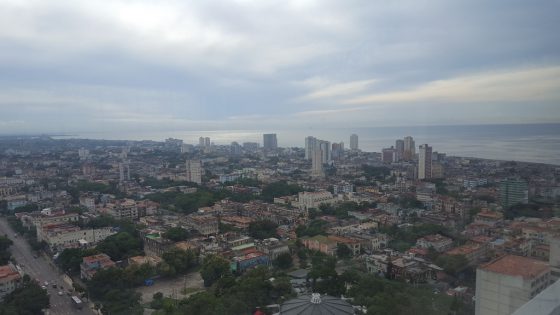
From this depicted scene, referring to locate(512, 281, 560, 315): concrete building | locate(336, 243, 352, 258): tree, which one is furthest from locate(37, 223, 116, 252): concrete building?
locate(512, 281, 560, 315): concrete building

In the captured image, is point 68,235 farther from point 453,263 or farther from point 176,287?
point 453,263

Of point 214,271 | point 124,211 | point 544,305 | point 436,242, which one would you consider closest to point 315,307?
point 214,271

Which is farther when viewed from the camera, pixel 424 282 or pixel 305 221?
pixel 305 221

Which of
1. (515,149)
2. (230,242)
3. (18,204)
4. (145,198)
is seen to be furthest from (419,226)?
(18,204)

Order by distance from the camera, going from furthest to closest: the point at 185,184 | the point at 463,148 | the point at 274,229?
the point at 185,184 < the point at 463,148 < the point at 274,229

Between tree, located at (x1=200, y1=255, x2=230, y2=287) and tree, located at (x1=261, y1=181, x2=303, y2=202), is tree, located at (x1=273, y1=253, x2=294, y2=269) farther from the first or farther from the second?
tree, located at (x1=261, y1=181, x2=303, y2=202)

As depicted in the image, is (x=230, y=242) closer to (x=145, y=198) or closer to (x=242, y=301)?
(x=242, y=301)
